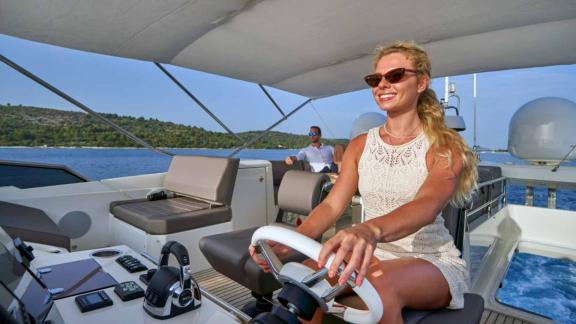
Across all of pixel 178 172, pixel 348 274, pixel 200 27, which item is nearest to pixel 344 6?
pixel 200 27

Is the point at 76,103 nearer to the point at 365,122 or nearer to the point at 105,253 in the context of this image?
the point at 105,253

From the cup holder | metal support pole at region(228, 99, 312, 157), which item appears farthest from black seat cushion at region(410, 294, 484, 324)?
A: metal support pole at region(228, 99, 312, 157)

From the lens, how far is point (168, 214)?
7.73 ft

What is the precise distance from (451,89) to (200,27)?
3.19m

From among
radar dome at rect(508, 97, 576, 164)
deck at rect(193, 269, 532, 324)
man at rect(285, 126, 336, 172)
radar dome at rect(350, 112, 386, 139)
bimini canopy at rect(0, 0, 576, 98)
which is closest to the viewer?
deck at rect(193, 269, 532, 324)

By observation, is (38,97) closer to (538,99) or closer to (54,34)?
(54,34)

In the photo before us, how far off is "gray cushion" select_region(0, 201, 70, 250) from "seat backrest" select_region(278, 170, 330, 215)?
1337mm

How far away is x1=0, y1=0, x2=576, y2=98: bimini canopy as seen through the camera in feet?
7.25

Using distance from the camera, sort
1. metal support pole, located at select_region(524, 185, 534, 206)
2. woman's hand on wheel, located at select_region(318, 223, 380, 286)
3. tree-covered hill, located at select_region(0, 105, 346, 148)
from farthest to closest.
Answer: metal support pole, located at select_region(524, 185, 534, 206)
tree-covered hill, located at select_region(0, 105, 346, 148)
woman's hand on wheel, located at select_region(318, 223, 380, 286)

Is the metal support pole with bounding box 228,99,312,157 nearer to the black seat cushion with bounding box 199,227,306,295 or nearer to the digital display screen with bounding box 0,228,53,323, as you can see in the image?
the black seat cushion with bounding box 199,227,306,295

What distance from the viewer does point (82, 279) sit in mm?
1043

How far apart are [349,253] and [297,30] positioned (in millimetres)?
2502

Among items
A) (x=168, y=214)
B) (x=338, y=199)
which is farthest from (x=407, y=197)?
(x=168, y=214)

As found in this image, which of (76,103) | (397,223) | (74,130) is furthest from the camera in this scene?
(74,130)
